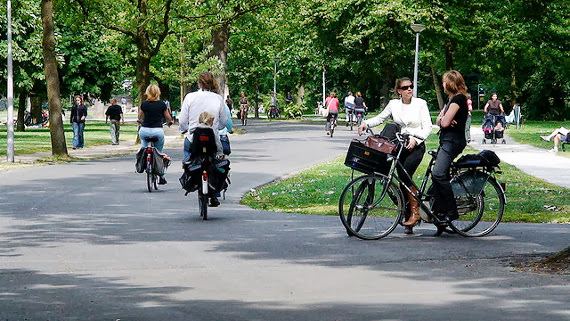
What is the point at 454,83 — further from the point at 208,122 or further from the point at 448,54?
the point at 448,54

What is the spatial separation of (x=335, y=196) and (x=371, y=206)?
586 centimetres

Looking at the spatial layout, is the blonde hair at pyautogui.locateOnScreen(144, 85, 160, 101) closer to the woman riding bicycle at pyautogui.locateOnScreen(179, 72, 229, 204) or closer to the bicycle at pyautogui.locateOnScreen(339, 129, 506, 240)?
the woman riding bicycle at pyautogui.locateOnScreen(179, 72, 229, 204)

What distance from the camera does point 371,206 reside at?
10.2 m

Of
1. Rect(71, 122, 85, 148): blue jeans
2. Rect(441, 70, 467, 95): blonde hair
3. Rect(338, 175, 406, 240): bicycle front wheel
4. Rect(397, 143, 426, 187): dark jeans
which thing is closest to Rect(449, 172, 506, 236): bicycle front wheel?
Rect(397, 143, 426, 187): dark jeans

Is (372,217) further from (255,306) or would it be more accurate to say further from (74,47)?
(74,47)

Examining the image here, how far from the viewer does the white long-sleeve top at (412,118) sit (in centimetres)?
1066

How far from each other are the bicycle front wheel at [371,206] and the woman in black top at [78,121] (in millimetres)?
23289

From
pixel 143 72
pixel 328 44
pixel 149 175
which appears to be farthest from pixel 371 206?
pixel 328 44

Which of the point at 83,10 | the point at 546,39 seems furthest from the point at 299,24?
the point at 83,10

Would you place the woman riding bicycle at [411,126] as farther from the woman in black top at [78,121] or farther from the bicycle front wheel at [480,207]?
the woman in black top at [78,121]

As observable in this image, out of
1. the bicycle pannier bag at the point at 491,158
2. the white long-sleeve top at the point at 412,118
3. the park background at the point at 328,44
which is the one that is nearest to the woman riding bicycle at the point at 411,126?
the white long-sleeve top at the point at 412,118

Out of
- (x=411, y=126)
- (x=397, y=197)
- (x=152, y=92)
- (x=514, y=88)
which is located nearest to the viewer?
(x=397, y=197)

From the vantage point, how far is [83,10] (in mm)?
32438

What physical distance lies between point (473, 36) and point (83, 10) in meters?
27.9
